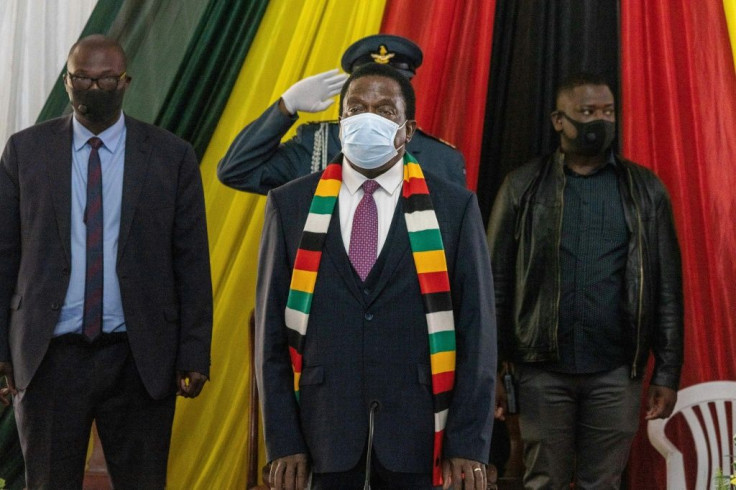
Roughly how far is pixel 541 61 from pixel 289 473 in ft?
8.60

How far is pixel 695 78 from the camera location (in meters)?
4.58

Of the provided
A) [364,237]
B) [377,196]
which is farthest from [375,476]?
[377,196]

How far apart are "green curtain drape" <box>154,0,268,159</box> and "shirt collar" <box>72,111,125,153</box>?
1165mm

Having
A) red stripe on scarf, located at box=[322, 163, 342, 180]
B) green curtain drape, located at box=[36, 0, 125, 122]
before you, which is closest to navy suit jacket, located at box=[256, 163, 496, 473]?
red stripe on scarf, located at box=[322, 163, 342, 180]

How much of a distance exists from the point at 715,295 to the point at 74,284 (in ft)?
8.26

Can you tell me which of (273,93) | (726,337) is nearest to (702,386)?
(726,337)

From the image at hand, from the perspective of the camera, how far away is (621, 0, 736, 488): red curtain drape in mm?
4520

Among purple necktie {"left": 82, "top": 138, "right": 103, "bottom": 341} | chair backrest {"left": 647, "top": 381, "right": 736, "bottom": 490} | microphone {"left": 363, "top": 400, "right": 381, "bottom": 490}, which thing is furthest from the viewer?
chair backrest {"left": 647, "top": 381, "right": 736, "bottom": 490}

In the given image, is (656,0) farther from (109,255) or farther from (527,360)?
(109,255)

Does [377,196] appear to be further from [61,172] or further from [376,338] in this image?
[61,172]

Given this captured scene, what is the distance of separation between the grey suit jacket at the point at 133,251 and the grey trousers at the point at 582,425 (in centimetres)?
125

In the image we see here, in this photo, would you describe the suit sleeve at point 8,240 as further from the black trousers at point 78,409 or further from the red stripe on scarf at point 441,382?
the red stripe on scarf at point 441,382

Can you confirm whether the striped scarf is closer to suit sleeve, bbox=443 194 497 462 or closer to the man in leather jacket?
suit sleeve, bbox=443 194 497 462

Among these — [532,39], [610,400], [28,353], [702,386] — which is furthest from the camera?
[532,39]
